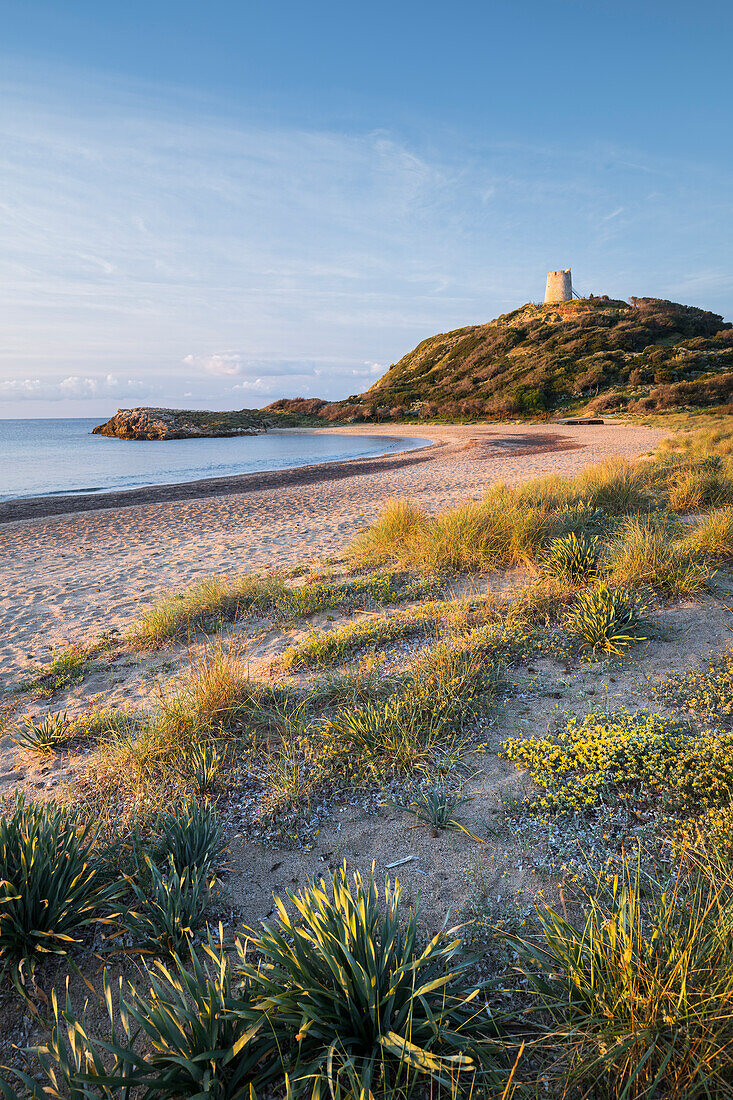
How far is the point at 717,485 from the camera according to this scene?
839 centimetres

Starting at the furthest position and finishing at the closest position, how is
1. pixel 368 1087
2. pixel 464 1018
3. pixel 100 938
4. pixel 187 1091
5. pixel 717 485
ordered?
pixel 717 485
pixel 100 938
pixel 464 1018
pixel 187 1091
pixel 368 1087

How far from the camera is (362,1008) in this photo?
162 centimetres

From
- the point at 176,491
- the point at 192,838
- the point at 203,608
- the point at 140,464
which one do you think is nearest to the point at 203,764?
the point at 192,838

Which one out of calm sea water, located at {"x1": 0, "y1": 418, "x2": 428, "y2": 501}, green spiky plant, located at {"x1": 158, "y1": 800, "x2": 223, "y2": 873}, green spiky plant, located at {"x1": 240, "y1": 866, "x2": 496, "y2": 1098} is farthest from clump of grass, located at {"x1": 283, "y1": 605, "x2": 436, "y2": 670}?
calm sea water, located at {"x1": 0, "y1": 418, "x2": 428, "y2": 501}

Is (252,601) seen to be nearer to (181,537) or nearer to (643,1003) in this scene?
(643,1003)

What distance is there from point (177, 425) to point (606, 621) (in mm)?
58723

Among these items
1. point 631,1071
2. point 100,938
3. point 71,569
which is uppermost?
point 71,569

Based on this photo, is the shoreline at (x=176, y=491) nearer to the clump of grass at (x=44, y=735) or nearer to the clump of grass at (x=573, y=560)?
the clump of grass at (x=44, y=735)

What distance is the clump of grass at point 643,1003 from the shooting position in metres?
1.45

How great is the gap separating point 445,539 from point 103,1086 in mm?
5699


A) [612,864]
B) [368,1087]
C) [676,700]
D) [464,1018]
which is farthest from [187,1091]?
[676,700]

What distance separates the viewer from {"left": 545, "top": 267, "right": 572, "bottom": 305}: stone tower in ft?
276

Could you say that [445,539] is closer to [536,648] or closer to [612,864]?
[536,648]

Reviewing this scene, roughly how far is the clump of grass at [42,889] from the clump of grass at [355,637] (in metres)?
2.32
